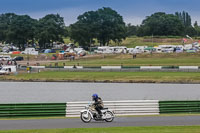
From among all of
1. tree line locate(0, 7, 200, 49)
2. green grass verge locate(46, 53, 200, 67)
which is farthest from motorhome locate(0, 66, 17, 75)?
tree line locate(0, 7, 200, 49)

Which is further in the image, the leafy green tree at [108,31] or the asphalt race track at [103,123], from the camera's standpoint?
the leafy green tree at [108,31]

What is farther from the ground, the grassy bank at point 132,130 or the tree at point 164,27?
the tree at point 164,27

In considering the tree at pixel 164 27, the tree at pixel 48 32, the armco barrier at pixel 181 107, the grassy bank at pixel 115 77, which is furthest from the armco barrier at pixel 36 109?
the tree at pixel 164 27

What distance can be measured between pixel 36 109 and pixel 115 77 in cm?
4242

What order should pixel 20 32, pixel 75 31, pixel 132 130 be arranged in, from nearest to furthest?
1. pixel 132 130
2. pixel 75 31
3. pixel 20 32

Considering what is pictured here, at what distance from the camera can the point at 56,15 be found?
177 m

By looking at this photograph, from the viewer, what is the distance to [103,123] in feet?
83.9

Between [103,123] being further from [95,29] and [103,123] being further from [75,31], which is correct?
[95,29]

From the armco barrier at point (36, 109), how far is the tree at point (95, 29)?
336ft

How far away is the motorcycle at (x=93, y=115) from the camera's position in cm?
2553

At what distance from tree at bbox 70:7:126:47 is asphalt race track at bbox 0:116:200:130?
342 feet

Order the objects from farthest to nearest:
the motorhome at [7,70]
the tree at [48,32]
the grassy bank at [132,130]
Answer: the tree at [48,32]
the motorhome at [7,70]
the grassy bank at [132,130]

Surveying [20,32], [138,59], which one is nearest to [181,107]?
[138,59]

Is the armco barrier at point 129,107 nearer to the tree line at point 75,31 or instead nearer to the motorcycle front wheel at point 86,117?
the motorcycle front wheel at point 86,117
